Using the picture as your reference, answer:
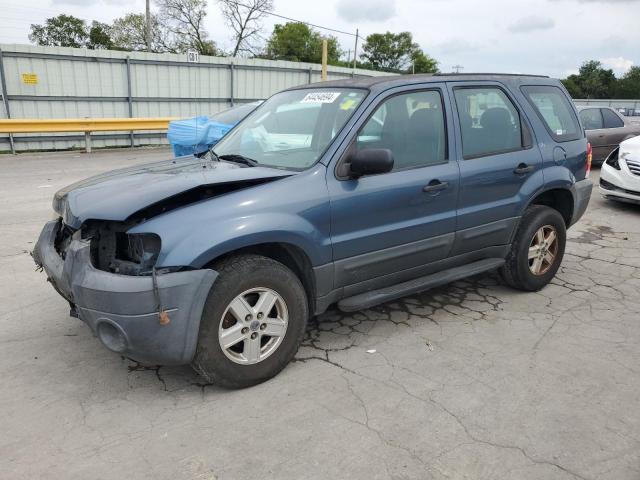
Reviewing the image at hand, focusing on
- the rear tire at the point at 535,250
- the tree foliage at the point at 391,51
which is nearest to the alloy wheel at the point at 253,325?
the rear tire at the point at 535,250

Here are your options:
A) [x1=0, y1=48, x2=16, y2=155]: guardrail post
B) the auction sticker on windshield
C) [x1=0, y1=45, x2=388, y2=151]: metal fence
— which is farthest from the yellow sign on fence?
the auction sticker on windshield

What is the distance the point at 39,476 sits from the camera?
2330 mm

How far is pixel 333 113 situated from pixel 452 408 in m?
2.04

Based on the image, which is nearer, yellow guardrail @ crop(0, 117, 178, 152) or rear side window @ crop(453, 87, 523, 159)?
rear side window @ crop(453, 87, 523, 159)

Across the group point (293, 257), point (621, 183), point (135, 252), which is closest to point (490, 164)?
point (293, 257)

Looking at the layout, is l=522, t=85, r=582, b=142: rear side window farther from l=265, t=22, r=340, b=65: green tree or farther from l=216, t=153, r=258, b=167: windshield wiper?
l=265, t=22, r=340, b=65: green tree

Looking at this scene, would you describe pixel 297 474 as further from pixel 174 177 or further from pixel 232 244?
pixel 174 177

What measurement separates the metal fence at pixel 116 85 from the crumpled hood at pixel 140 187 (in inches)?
469

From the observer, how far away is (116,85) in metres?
14.8

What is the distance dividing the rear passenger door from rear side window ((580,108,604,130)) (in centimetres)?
925

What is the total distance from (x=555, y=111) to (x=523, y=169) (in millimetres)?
884

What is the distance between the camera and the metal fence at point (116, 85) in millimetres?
13258

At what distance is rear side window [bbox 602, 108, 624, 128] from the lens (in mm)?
12331

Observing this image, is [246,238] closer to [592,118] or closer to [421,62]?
[592,118]
